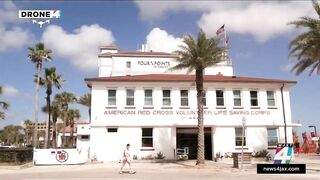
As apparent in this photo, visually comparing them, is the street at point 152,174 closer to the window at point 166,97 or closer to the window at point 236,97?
the window at point 166,97

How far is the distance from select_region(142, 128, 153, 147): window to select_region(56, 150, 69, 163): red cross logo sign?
733cm

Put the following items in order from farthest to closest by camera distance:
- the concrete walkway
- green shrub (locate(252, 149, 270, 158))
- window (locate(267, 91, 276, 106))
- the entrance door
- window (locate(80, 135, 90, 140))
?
window (locate(80, 135, 90, 140)) → the entrance door → window (locate(267, 91, 276, 106)) → green shrub (locate(252, 149, 270, 158)) → the concrete walkway

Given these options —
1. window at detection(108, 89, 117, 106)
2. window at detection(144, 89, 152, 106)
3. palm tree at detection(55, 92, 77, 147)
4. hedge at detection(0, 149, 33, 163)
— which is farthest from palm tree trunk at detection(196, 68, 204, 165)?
palm tree at detection(55, 92, 77, 147)

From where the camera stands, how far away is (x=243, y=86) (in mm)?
37344

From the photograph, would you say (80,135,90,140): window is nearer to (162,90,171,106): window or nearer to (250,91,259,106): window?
(162,90,171,106): window

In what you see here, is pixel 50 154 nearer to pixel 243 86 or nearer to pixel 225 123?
pixel 225 123

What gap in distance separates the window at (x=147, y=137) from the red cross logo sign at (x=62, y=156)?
289 inches

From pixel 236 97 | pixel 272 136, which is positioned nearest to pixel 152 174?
pixel 236 97

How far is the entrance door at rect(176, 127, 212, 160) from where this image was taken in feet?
124

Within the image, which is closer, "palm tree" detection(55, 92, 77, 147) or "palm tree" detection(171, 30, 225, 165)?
"palm tree" detection(171, 30, 225, 165)

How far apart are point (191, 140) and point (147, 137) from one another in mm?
5729

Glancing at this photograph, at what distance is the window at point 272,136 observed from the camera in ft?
122

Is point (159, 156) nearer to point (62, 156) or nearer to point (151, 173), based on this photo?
point (62, 156)

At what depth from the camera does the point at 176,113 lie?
36.3 m
